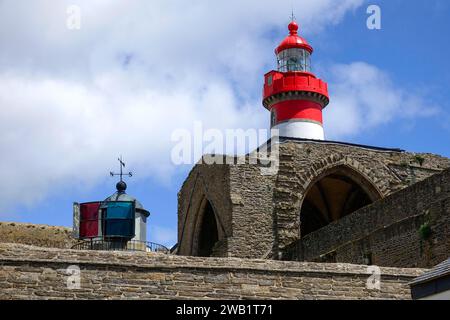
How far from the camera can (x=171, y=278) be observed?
1320 centimetres

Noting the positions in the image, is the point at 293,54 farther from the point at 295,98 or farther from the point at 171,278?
the point at 171,278

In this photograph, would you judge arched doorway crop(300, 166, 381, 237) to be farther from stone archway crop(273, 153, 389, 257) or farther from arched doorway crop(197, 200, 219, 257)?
arched doorway crop(197, 200, 219, 257)

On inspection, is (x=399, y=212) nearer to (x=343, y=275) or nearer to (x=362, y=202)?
(x=343, y=275)

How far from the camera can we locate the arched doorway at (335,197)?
28.5 meters

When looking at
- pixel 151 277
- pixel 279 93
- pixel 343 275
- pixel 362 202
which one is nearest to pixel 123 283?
pixel 151 277

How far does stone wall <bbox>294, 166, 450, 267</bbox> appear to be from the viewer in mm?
18203

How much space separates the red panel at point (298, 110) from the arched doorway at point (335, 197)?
7.47 meters

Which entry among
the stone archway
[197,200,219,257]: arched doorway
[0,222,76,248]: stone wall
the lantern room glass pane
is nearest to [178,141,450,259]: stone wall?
the stone archway

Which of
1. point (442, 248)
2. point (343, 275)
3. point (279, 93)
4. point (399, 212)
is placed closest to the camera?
point (343, 275)

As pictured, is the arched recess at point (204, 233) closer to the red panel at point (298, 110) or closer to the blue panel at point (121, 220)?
the blue panel at point (121, 220)

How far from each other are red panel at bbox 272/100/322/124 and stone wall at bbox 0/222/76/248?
12.5 meters
